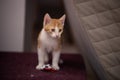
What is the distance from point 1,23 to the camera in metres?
1.90

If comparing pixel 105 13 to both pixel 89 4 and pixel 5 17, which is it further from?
pixel 5 17

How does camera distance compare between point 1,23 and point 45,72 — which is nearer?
point 45,72

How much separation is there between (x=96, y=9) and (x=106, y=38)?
0.41 ft

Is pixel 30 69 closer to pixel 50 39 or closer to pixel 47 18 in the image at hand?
pixel 50 39

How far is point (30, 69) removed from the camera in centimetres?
144

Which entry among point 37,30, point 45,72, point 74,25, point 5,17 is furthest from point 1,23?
point 74,25

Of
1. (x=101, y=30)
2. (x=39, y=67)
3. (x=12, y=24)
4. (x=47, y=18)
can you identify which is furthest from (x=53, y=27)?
(x=12, y=24)

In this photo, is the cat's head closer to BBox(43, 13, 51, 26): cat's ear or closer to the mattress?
BBox(43, 13, 51, 26): cat's ear

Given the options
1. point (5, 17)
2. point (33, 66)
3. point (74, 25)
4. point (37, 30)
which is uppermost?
point (74, 25)

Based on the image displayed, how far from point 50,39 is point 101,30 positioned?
20.8 inches

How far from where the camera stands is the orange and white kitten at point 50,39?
4.48ft

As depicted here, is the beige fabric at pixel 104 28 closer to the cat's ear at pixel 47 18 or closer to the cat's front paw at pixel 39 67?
the cat's ear at pixel 47 18

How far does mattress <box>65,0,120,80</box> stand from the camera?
2.94 feet

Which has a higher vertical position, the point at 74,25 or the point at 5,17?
the point at 74,25
